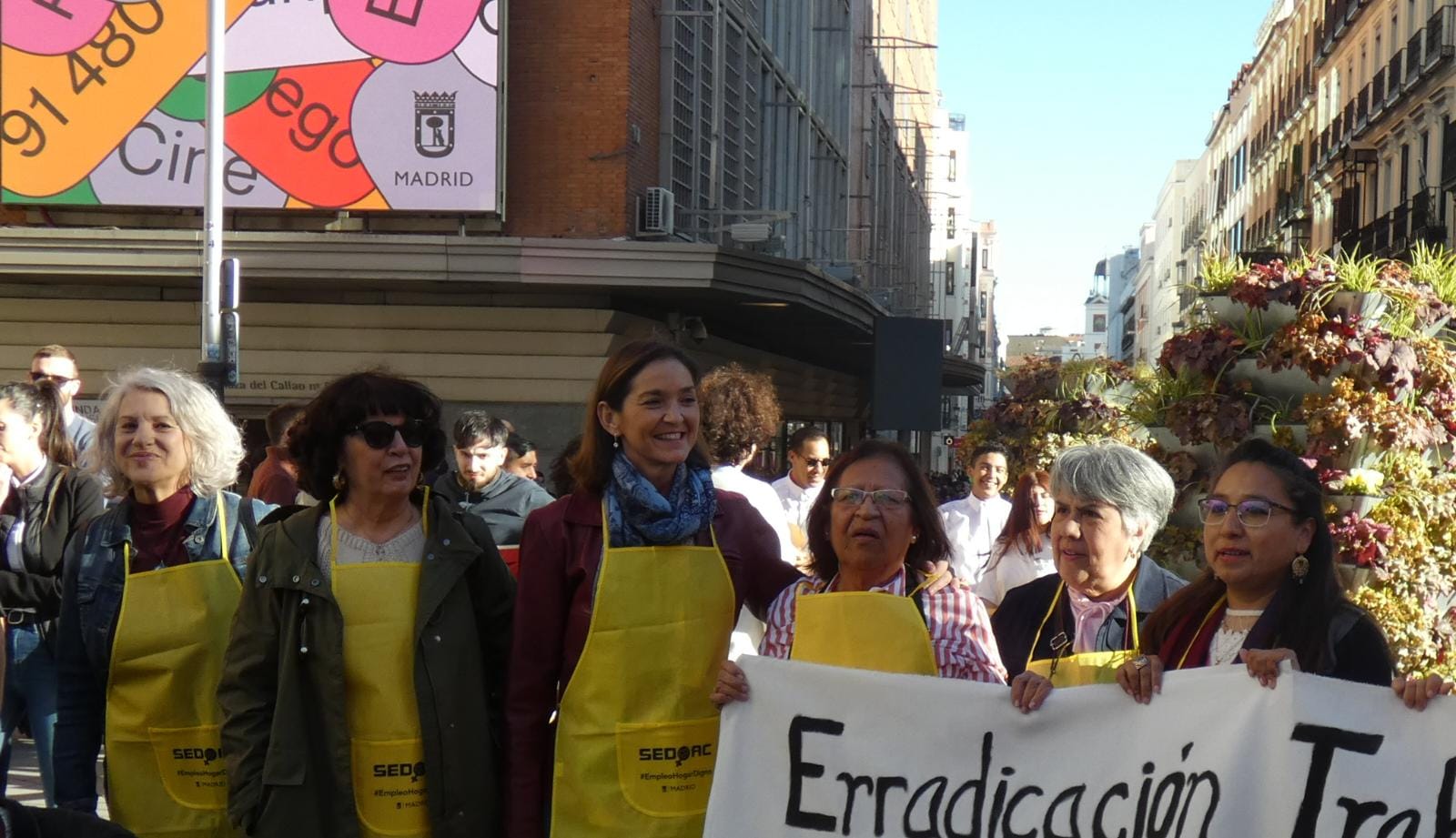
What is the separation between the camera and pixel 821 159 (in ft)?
104

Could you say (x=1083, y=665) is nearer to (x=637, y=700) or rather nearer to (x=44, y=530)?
(x=637, y=700)

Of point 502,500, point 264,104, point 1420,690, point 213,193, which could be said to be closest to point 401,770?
point 1420,690

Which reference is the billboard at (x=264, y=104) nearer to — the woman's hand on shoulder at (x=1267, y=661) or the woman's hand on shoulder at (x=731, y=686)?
the woman's hand on shoulder at (x=731, y=686)

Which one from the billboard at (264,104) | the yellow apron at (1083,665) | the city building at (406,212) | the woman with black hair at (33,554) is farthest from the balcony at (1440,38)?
the yellow apron at (1083,665)

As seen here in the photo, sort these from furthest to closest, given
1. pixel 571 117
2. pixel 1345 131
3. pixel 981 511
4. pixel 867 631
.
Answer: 1. pixel 1345 131
2. pixel 571 117
3. pixel 981 511
4. pixel 867 631

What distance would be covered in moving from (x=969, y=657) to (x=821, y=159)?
28.0 meters

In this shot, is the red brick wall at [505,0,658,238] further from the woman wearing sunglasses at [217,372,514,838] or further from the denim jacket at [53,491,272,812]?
the woman wearing sunglasses at [217,372,514,838]

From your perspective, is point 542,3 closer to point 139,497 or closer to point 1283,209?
point 139,497

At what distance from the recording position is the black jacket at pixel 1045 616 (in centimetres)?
447

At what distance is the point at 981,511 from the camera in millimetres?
10297

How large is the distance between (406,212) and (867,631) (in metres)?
14.9

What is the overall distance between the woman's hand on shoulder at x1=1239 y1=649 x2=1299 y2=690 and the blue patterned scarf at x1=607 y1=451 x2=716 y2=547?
1313 millimetres

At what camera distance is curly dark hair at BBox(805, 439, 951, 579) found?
13.8 feet

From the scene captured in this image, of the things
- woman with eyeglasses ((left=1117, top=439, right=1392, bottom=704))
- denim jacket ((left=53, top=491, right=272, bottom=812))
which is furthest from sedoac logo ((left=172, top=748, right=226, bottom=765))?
woman with eyeglasses ((left=1117, top=439, right=1392, bottom=704))
